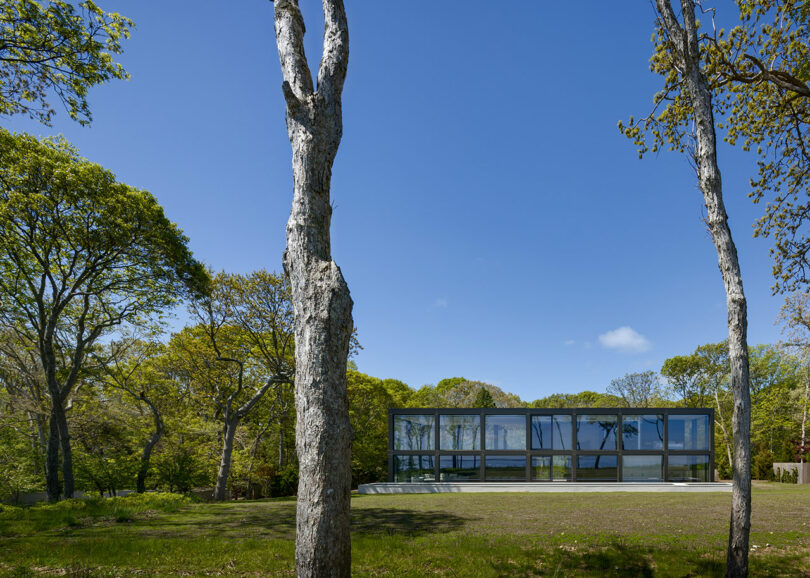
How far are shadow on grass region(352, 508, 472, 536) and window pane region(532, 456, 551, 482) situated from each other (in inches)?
629

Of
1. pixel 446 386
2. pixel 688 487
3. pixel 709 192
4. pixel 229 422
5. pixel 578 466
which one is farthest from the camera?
pixel 446 386

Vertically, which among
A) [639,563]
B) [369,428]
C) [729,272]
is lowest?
[369,428]

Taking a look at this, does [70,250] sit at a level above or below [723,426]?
above

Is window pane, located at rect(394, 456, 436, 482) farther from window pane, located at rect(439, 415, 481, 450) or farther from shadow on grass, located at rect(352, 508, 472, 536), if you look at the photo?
shadow on grass, located at rect(352, 508, 472, 536)

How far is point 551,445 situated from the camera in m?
29.2

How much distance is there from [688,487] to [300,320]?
28767 millimetres

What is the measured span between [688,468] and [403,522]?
24.6m

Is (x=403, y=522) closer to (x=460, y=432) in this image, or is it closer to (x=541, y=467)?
(x=460, y=432)

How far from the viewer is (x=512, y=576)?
706cm

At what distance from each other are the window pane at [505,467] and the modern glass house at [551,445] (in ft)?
0.20

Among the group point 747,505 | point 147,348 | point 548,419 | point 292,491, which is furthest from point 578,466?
point 147,348

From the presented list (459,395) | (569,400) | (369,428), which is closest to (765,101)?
(369,428)

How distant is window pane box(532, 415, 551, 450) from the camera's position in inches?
1150

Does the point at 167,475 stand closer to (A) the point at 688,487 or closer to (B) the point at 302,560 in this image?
(B) the point at 302,560
